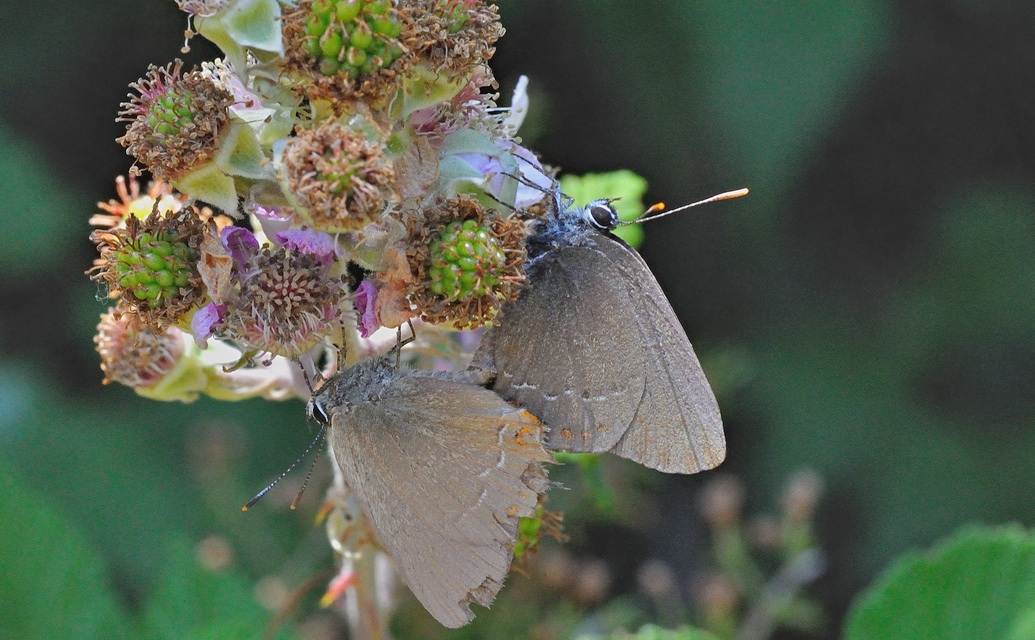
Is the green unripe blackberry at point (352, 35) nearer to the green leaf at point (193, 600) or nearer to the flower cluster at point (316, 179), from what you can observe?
the flower cluster at point (316, 179)

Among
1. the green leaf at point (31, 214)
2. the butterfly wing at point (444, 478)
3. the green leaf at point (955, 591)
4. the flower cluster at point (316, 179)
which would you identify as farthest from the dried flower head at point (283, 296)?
the green leaf at point (31, 214)

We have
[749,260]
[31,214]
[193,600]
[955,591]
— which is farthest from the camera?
[749,260]

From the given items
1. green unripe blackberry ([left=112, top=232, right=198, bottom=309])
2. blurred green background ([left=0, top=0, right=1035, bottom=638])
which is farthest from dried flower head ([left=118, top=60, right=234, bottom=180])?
blurred green background ([left=0, top=0, right=1035, bottom=638])

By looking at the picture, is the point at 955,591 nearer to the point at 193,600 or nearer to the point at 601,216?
the point at 601,216

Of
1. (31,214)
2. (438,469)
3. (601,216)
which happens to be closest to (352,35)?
(601,216)

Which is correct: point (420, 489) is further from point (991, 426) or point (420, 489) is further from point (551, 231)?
point (991, 426)
